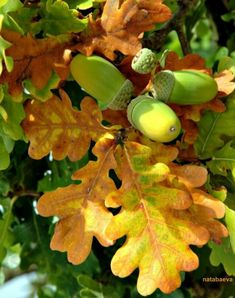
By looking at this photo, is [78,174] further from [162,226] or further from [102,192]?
[162,226]

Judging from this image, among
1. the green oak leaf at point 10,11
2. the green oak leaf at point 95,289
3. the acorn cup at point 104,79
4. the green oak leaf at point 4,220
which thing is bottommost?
the green oak leaf at point 95,289

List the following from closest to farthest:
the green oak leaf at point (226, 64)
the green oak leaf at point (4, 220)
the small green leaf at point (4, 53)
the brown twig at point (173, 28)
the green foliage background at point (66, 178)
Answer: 1. the small green leaf at point (4, 53)
2. the green foliage background at point (66, 178)
3. the green oak leaf at point (226, 64)
4. the brown twig at point (173, 28)
5. the green oak leaf at point (4, 220)

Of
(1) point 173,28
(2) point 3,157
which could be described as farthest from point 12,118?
(1) point 173,28

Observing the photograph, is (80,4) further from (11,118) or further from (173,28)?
(173,28)

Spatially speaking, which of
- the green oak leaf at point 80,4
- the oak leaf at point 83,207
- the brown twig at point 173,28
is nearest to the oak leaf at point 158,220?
the oak leaf at point 83,207

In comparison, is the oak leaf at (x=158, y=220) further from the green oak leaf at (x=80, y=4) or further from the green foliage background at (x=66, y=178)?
the green oak leaf at (x=80, y=4)

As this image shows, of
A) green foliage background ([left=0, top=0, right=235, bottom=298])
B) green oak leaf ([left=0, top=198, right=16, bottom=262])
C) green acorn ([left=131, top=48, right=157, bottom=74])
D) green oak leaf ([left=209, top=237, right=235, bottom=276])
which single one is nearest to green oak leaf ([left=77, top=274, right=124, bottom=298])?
green foliage background ([left=0, top=0, right=235, bottom=298])
